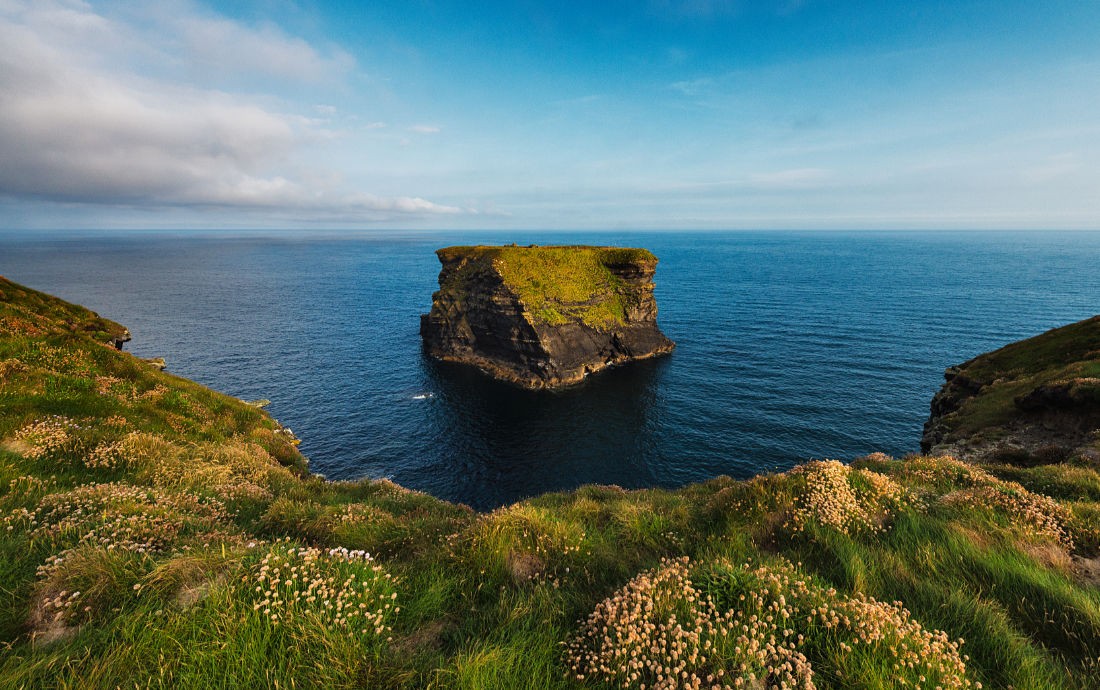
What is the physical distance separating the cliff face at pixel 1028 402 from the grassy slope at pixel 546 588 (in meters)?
19.7

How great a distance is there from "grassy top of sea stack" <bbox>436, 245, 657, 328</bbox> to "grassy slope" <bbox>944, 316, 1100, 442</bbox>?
45250 millimetres

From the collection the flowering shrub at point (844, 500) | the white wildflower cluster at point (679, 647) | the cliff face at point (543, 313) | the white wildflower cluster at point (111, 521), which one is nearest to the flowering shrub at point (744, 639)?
the white wildflower cluster at point (679, 647)

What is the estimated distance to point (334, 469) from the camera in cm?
4053

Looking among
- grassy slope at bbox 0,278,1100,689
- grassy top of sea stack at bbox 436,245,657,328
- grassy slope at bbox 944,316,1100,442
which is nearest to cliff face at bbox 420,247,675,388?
grassy top of sea stack at bbox 436,245,657,328

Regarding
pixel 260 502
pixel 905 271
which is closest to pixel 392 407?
pixel 260 502

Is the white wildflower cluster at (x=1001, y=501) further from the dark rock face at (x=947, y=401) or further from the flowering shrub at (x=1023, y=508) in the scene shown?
the dark rock face at (x=947, y=401)

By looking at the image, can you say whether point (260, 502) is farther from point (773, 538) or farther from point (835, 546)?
point (835, 546)

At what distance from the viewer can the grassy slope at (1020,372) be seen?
28562mm

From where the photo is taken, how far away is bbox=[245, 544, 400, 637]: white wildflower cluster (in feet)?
15.1

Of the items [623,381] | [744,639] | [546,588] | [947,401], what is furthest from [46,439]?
[623,381]

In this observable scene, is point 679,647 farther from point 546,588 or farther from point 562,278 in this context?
point 562,278

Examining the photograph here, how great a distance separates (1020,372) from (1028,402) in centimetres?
1301

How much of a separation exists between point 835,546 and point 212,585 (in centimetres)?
875

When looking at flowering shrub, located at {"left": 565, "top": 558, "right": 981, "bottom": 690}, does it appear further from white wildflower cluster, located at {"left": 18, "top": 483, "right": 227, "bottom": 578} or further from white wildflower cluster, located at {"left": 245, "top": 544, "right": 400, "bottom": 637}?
white wildflower cluster, located at {"left": 18, "top": 483, "right": 227, "bottom": 578}
